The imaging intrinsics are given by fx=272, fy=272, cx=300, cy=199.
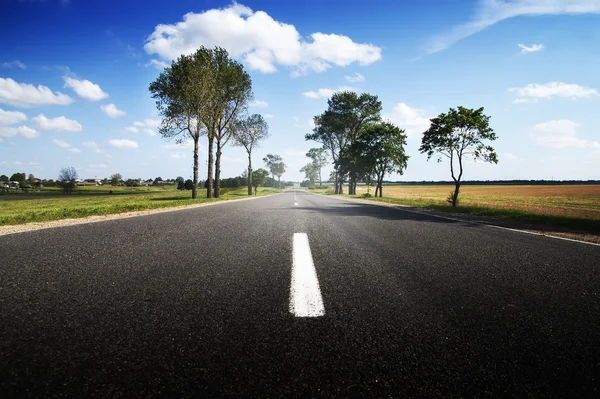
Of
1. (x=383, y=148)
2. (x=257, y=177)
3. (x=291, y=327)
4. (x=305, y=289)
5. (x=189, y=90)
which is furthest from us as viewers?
(x=257, y=177)

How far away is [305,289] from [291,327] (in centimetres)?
65

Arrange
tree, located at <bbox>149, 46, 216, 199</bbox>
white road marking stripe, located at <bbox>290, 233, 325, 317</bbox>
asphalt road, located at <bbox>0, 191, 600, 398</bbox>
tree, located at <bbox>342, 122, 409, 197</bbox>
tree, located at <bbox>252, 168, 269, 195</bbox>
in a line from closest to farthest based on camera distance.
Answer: asphalt road, located at <bbox>0, 191, 600, 398</bbox>, white road marking stripe, located at <bbox>290, 233, 325, 317</bbox>, tree, located at <bbox>149, 46, 216, 199</bbox>, tree, located at <bbox>342, 122, 409, 197</bbox>, tree, located at <bbox>252, 168, 269, 195</bbox>

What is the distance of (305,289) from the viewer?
2316mm

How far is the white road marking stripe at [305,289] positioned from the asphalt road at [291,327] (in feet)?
0.08

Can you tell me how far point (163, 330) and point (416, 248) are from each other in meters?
3.67

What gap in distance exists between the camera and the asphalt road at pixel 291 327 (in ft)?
3.91

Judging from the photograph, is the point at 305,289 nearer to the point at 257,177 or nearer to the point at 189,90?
the point at 189,90

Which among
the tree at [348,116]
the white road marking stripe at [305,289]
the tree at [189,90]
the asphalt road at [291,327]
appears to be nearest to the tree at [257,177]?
the tree at [348,116]

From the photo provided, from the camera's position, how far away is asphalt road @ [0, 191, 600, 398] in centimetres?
119

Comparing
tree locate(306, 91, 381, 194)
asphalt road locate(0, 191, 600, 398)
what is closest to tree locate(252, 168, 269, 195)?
tree locate(306, 91, 381, 194)

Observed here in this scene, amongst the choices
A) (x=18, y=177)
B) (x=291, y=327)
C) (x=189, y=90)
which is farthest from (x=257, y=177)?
(x=18, y=177)

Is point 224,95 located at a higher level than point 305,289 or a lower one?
higher

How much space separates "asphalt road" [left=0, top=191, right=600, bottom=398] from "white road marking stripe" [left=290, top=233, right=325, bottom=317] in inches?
1.0

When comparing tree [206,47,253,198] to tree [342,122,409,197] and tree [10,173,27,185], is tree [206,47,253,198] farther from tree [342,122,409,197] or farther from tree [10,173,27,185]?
tree [10,173,27,185]
